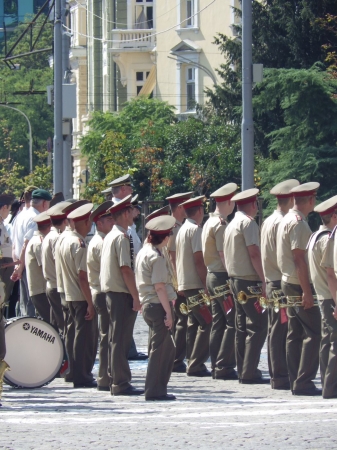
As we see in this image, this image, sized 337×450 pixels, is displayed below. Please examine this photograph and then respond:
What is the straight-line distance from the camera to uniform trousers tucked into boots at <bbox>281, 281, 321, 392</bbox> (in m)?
11.4

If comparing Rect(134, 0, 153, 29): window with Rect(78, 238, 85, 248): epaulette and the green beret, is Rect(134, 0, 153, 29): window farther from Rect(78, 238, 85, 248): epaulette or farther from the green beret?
Rect(78, 238, 85, 248): epaulette

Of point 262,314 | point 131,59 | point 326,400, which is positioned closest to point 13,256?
point 262,314

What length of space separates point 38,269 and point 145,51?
42.5 meters

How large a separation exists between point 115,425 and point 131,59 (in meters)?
47.6

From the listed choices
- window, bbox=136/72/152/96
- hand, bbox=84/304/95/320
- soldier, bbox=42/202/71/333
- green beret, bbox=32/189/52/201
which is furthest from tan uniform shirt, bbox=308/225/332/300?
window, bbox=136/72/152/96

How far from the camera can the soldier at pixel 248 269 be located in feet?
40.2

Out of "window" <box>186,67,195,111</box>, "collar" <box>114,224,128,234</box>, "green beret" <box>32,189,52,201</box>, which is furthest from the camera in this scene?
"window" <box>186,67,195,111</box>

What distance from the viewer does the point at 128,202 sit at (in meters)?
11.6

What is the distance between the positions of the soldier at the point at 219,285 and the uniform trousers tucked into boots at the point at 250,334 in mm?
390

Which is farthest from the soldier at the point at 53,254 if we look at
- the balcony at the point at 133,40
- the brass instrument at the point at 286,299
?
the balcony at the point at 133,40

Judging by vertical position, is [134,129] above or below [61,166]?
above

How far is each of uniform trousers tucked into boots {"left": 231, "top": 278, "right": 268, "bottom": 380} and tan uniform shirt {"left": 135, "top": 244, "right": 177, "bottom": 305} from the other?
1417 millimetres

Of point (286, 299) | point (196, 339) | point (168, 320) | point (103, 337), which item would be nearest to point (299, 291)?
point (286, 299)

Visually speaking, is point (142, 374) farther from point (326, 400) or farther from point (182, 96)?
point (182, 96)
